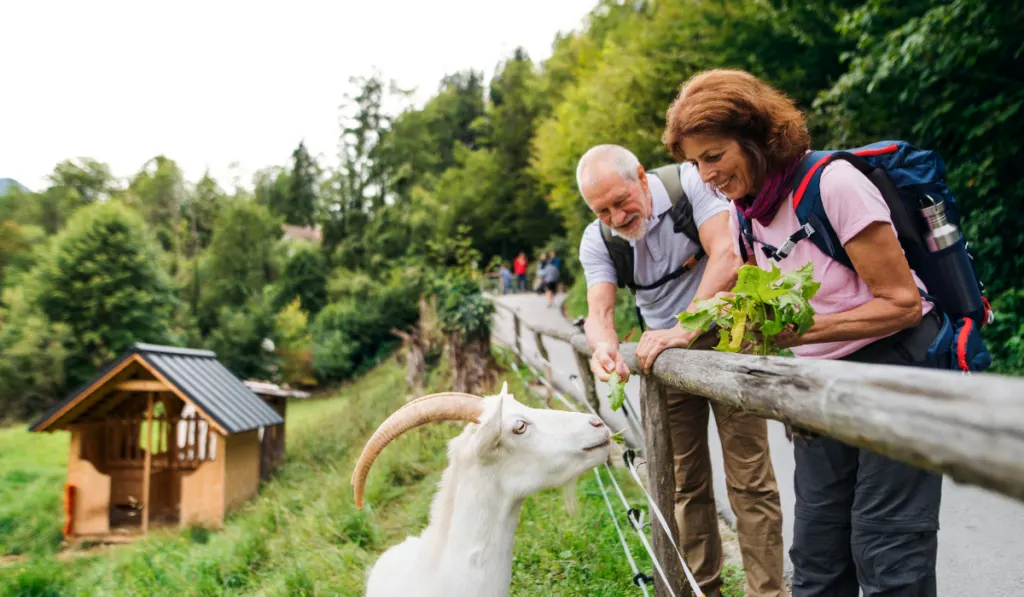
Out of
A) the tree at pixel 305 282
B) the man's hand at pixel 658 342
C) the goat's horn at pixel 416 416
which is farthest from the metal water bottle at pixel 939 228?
the tree at pixel 305 282

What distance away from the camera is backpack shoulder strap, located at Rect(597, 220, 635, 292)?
2.97 meters

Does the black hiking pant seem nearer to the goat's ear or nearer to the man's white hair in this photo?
the goat's ear

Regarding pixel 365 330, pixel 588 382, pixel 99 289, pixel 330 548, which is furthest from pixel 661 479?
pixel 99 289

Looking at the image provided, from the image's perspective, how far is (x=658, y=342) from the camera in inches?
94.3

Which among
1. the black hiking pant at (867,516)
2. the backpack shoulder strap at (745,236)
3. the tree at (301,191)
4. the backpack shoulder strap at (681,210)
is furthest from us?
the tree at (301,191)

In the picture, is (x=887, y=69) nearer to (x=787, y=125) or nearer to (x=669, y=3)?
(x=787, y=125)

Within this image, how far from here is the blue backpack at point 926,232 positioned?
1.80 metres

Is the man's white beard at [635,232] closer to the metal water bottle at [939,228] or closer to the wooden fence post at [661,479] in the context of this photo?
the wooden fence post at [661,479]

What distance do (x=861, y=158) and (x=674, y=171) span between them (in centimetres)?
117

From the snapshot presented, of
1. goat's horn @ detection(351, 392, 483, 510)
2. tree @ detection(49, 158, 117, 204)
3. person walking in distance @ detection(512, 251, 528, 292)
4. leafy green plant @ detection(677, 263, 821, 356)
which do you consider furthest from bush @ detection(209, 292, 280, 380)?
leafy green plant @ detection(677, 263, 821, 356)

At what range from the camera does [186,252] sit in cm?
3756

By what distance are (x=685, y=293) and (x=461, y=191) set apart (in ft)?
110

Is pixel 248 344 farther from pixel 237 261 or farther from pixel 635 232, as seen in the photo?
pixel 635 232

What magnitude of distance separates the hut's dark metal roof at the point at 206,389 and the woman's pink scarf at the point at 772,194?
9618 millimetres
